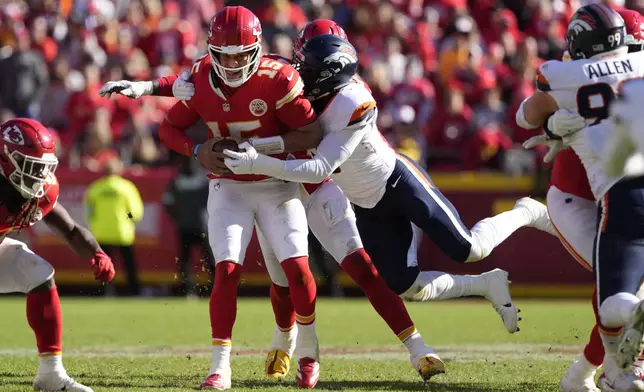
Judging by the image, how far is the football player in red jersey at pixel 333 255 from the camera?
6.27 meters

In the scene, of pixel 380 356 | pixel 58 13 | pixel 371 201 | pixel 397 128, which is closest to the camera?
pixel 371 201

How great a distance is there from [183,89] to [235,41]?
1.49 ft

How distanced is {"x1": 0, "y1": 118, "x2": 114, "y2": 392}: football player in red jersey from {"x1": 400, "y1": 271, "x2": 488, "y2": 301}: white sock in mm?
1910

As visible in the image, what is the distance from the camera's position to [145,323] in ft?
32.8

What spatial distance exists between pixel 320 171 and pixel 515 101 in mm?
7165

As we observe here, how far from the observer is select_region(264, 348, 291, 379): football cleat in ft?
21.4

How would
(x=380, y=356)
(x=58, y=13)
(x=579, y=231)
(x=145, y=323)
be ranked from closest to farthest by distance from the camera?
(x=579, y=231) < (x=380, y=356) < (x=145, y=323) < (x=58, y=13)

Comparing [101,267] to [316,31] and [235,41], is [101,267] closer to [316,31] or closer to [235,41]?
[235,41]

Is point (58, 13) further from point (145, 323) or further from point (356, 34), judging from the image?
point (145, 323)

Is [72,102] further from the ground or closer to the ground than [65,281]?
further from the ground

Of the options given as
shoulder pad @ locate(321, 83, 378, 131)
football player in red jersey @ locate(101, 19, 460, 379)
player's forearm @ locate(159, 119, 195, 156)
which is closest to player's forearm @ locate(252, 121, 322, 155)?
shoulder pad @ locate(321, 83, 378, 131)

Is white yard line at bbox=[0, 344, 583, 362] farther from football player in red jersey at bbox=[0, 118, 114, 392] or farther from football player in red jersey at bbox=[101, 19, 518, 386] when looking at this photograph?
football player in red jersey at bbox=[0, 118, 114, 392]

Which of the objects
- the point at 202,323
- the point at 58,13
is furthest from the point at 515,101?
the point at 58,13

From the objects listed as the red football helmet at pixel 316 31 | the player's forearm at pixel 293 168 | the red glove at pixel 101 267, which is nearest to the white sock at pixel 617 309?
the player's forearm at pixel 293 168
